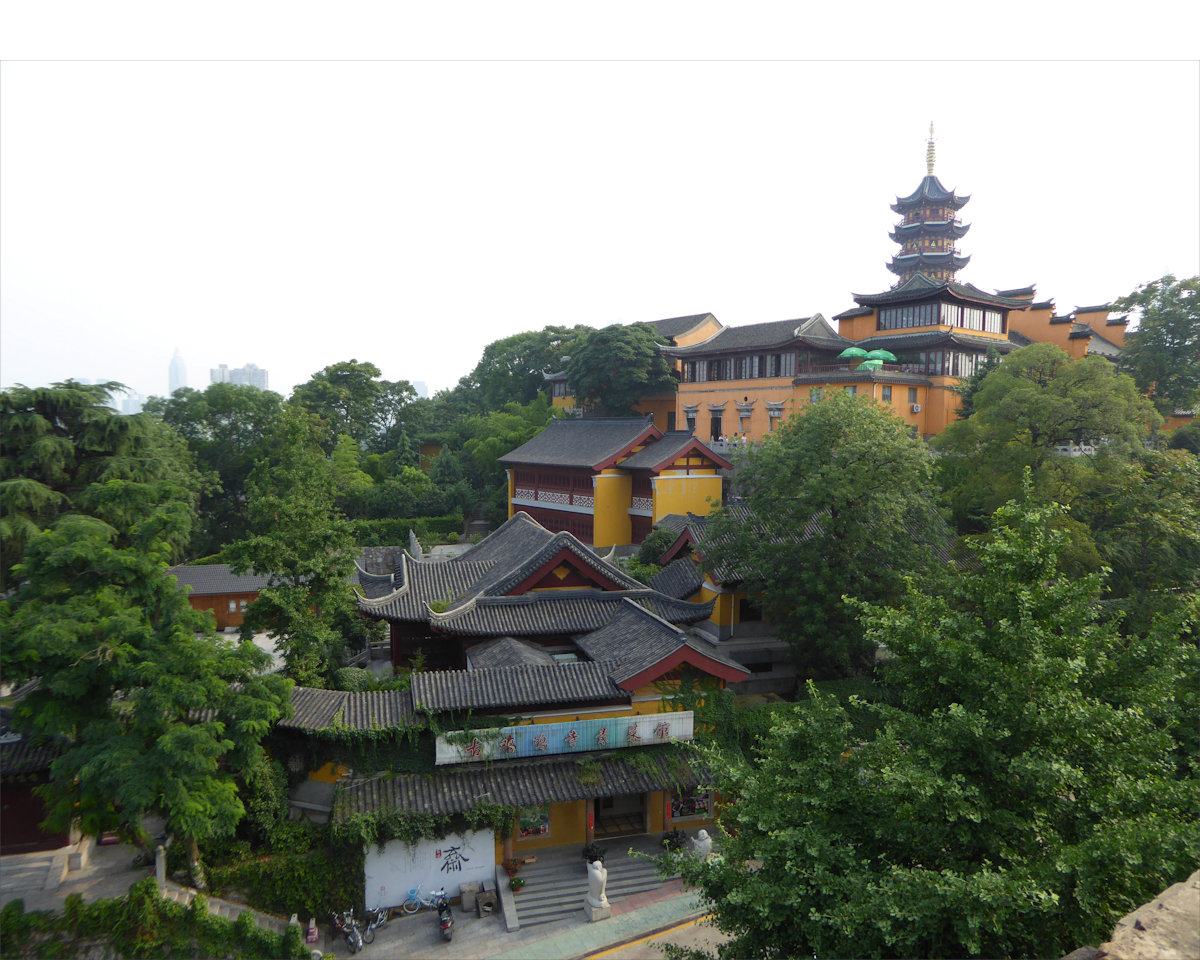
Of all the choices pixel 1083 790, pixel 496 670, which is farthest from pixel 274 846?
pixel 1083 790

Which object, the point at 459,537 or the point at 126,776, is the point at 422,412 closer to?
the point at 459,537

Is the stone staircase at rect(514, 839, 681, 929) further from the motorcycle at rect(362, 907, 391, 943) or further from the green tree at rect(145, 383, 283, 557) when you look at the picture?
the green tree at rect(145, 383, 283, 557)

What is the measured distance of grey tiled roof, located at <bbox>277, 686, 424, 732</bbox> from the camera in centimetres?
1323

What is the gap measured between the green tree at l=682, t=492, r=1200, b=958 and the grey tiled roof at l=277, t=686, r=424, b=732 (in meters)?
7.23

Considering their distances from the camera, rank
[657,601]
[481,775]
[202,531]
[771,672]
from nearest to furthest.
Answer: [481,775]
[657,601]
[771,672]
[202,531]

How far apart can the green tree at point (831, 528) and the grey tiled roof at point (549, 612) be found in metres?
1.67

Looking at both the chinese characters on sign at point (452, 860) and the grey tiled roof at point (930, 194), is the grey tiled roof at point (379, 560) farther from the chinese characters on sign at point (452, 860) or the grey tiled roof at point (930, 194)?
the grey tiled roof at point (930, 194)

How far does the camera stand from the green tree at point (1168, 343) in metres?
29.1

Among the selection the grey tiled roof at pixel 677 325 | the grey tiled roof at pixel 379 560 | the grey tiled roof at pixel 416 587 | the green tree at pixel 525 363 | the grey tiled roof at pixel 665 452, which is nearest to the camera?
the grey tiled roof at pixel 416 587

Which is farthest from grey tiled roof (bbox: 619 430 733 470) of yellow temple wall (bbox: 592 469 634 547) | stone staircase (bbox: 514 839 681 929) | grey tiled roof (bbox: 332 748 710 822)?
stone staircase (bbox: 514 839 681 929)

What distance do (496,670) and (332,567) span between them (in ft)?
15.6

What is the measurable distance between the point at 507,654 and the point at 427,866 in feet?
14.2

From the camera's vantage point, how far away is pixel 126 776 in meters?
10.3

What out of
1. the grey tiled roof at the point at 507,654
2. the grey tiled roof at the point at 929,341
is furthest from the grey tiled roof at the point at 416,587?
the grey tiled roof at the point at 929,341
